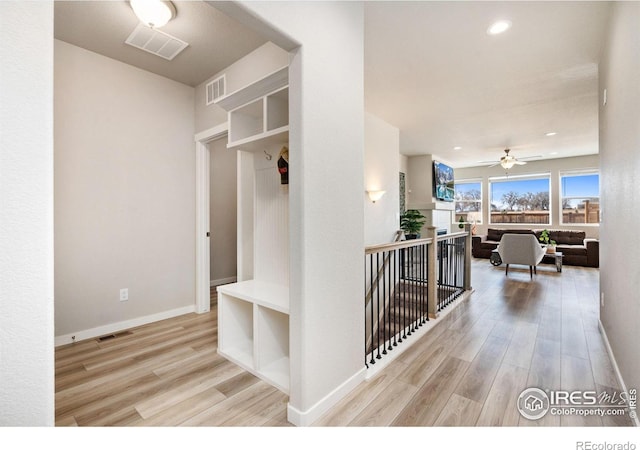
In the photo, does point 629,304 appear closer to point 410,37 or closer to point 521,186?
point 410,37

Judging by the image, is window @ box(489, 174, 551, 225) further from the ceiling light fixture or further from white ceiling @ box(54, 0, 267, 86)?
the ceiling light fixture

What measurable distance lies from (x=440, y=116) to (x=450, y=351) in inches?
143

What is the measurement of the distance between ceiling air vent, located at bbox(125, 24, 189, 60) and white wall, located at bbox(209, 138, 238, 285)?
2.20m

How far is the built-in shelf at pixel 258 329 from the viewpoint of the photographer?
84.0 inches

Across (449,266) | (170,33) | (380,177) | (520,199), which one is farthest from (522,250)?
(170,33)

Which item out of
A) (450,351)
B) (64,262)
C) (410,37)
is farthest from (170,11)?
(450,351)

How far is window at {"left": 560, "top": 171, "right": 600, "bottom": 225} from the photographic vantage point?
752cm

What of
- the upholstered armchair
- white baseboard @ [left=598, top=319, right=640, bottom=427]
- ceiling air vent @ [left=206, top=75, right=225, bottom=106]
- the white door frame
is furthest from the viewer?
the upholstered armchair

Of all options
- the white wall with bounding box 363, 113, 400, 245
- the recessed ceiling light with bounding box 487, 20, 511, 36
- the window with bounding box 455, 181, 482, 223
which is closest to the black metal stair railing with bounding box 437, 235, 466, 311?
the white wall with bounding box 363, 113, 400, 245

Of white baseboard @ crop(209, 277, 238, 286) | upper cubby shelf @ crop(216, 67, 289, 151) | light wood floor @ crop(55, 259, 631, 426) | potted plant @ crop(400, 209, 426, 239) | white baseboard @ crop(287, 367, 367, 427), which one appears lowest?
light wood floor @ crop(55, 259, 631, 426)

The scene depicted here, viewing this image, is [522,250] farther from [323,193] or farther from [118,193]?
[118,193]

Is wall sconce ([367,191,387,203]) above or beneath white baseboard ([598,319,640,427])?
above

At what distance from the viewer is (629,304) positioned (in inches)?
69.6
